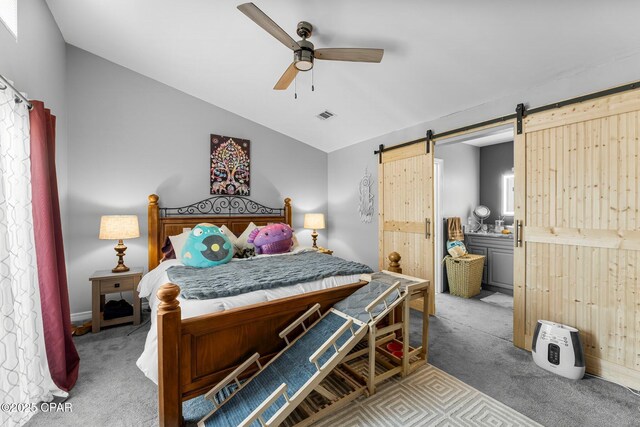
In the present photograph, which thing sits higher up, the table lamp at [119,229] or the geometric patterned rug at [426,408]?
the table lamp at [119,229]

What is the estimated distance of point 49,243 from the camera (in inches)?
77.0

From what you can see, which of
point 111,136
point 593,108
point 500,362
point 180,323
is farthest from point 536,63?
point 111,136

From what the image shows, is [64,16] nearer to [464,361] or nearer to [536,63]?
[536,63]

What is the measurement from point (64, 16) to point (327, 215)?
4.13m

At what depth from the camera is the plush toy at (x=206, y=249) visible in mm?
2908

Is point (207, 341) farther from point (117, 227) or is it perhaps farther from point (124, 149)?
point (124, 149)

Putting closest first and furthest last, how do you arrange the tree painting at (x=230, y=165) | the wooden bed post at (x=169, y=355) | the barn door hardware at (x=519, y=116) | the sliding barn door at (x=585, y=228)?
1. the wooden bed post at (x=169, y=355)
2. the sliding barn door at (x=585, y=228)
3. the barn door hardware at (x=519, y=116)
4. the tree painting at (x=230, y=165)

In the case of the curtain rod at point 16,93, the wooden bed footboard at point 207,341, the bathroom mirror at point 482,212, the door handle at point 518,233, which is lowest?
the wooden bed footboard at point 207,341

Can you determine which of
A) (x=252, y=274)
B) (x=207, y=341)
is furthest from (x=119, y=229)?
(x=207, y=341)

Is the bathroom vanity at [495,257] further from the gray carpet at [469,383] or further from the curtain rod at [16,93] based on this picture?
the curtain rod at [16,93]

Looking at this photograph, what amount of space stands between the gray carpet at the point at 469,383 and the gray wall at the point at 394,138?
73.1 inches

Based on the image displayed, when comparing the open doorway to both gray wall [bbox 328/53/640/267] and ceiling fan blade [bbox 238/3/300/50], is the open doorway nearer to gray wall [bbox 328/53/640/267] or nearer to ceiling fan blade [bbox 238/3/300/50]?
gray wall [bbox 328/53/640/267]

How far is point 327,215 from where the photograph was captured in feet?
17.3

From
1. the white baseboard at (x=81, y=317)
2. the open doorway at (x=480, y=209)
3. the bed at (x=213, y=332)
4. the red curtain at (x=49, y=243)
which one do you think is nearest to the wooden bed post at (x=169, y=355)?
the bed at (x=213, y=332)
